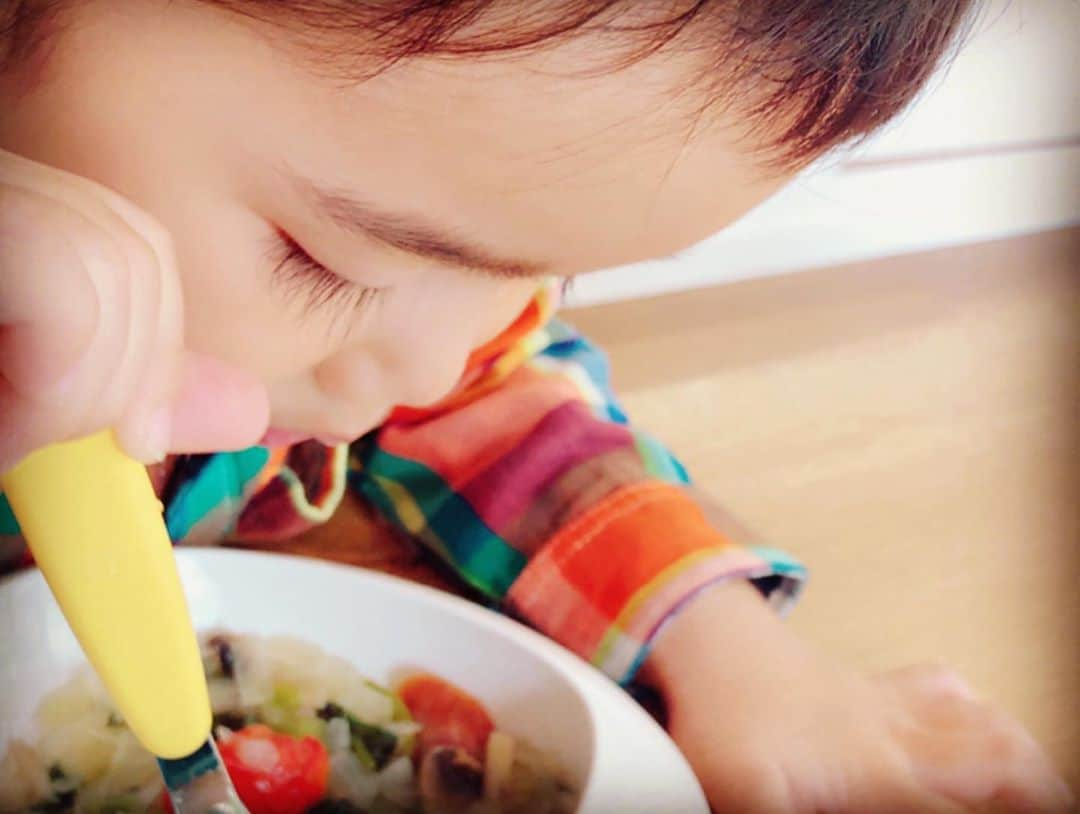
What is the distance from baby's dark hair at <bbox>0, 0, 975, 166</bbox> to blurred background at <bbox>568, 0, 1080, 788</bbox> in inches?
2.6

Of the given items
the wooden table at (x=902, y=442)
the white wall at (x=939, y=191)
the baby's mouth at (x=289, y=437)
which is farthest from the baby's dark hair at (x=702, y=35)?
the white wall at (x=939, y=191)

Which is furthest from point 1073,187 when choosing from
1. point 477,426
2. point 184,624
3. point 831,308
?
point 184,624

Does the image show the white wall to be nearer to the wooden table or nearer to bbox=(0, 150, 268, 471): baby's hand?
the wooden table

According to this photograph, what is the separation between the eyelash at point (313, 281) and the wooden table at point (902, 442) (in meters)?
0.22

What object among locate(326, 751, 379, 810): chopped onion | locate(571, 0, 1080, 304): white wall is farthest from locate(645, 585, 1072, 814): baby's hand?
locate(571, 0, 1080, 304): white wall

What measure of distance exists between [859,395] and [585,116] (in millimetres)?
498

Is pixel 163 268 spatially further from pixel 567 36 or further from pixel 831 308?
pixel 831 308

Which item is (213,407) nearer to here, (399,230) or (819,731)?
(399,230)

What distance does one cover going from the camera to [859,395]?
682 mm

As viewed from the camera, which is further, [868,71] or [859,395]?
[859,395]

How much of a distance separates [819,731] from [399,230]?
25 centimetres

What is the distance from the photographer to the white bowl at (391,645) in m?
0.33

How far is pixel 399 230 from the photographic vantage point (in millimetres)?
246

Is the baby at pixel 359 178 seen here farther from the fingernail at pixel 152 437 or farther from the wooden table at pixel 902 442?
the wooden table at pixel 902 442
